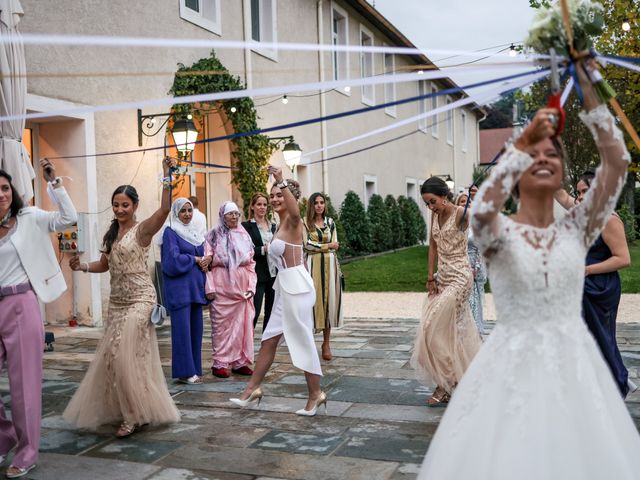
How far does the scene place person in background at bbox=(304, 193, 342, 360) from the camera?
26.9 feet

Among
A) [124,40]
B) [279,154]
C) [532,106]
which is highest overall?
[532,106]

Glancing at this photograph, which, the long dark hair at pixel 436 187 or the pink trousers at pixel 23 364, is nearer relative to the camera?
the pink trousers at pixel 23 364

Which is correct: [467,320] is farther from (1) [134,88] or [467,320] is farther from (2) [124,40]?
(1) [134,88]

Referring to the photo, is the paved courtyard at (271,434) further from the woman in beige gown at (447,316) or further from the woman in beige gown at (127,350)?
the woman in beige gown at (447,316)

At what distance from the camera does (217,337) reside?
7.52 metres

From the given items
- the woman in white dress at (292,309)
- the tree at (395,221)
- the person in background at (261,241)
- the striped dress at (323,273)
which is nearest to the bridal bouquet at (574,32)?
the woman in white dress at (292,309)

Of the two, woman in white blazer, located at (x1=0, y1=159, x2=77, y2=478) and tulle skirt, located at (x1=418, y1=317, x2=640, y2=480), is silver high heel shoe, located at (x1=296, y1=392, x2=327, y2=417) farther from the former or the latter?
tulle skirt, located at (x1=418, y1=317, x2=640, y2=480)

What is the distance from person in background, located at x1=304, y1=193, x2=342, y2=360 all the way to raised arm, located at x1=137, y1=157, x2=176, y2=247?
116 inches

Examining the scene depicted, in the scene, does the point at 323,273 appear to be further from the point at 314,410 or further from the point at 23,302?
the point at 23,302

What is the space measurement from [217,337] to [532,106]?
17228 millimetres

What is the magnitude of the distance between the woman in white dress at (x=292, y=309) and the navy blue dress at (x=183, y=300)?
131 cm

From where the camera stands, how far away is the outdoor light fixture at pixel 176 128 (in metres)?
10.7

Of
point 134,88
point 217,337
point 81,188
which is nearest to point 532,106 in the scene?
point 134,88

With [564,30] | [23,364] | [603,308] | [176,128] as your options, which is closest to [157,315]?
[23,364]
